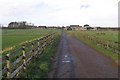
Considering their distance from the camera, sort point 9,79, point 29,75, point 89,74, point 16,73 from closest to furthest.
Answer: point 9,79 < point 16,73 < point 29,75 < point 89,74

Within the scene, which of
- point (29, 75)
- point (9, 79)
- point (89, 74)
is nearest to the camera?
point (9, 79)

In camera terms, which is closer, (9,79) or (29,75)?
(9,79)

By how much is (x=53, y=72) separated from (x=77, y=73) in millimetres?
1022

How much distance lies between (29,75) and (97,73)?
3.07 metres

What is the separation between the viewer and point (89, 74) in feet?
40.2

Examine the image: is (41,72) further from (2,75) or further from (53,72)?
(2,75)

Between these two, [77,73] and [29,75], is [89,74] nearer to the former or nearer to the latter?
[77,73]

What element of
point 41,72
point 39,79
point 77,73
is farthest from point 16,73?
point 77,73

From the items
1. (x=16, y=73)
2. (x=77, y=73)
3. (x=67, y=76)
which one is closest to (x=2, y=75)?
(x=16, y=73)

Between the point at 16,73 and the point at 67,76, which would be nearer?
the point at 16,73

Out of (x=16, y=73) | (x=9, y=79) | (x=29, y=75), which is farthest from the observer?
(x=29, y=75)

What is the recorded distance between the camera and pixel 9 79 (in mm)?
9000

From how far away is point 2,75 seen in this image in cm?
927

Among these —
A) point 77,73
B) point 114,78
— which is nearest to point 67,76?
point 77,73
